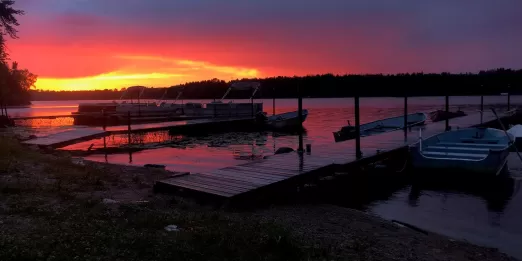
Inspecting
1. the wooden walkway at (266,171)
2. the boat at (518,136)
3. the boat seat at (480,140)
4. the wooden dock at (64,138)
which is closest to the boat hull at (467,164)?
the wooden walkway at (266,171)

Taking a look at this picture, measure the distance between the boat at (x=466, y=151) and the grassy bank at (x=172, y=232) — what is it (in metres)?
7.14

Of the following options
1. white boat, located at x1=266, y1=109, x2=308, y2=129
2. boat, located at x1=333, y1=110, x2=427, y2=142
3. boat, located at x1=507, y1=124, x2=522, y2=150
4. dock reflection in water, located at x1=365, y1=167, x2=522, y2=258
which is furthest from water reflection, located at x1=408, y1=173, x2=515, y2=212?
white boat, located at x1=266, y1=109, x2=308, y2=129

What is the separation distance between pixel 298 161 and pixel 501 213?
5860 millimetres

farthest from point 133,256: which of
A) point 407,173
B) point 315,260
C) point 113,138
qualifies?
point 113,138


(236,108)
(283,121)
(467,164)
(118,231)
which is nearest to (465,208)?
(467,164)

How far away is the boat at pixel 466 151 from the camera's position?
574 inches

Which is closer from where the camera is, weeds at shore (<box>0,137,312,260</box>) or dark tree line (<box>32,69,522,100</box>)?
weeds at shore (<box>0,137,312,260</box>)

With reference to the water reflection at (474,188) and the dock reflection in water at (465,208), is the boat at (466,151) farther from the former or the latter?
the dock reflection in water at (465,208)

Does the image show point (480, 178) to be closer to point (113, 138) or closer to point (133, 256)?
point (133, 256)

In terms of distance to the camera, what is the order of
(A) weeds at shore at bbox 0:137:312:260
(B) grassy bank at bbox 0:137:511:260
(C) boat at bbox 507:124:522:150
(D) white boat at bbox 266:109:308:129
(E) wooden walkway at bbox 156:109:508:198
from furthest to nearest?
1. (D) white boat at bbox 266:109:308:129
2. (C) boat at bbox 507:124:522:150
3. (E) wooden walkway at bbox 156:109:508:198
4. (B) grassy bank at bbox 0:137:511:260
5. (A) weeds at shore at bbox 0:137:312:260

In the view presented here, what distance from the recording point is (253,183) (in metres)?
10.0

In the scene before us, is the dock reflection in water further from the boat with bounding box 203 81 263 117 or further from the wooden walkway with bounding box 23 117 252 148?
the boat with bounding box 203 81 263 117

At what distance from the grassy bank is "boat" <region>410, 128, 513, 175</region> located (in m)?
7.14

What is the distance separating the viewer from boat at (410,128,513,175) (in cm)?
1459
